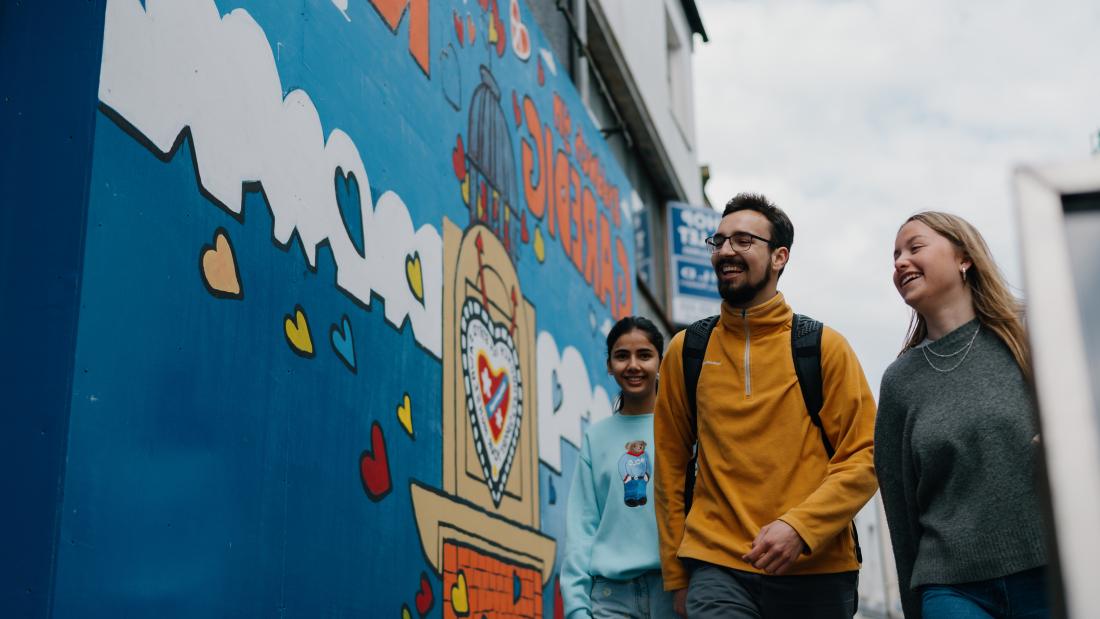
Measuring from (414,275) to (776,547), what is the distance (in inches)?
89.2

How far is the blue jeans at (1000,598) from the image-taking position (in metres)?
2.82

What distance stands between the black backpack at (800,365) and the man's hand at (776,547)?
0.34 metres

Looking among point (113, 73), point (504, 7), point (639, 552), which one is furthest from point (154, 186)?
point (504, 7)

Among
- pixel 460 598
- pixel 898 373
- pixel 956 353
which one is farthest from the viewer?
pixel 460 598

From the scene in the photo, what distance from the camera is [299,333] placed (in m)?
3.96

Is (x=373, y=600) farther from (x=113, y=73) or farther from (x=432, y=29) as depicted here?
(x=432, y=29)

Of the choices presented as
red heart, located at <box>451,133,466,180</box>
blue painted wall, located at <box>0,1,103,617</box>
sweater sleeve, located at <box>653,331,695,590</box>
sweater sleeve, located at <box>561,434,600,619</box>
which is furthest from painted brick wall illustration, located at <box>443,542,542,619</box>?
blue painted wall, located at <box>0,1,103,617</box>

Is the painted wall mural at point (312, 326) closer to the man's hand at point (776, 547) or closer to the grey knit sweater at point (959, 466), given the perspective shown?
the man's hand at point (776, 547)

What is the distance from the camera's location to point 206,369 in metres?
3.35

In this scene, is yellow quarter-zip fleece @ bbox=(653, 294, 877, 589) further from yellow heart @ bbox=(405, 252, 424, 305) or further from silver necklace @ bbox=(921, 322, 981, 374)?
yellow heart @ bbox=(405, 252, 424, 305)

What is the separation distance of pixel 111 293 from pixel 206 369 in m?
0.45

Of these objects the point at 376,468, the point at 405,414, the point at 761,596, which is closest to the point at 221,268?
the point at 376,468

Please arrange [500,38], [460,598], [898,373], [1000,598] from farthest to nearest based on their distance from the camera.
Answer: [500,38] → [460,598] → [898,373] → [1000,598]

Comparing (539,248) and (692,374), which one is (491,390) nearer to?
(539,248)
